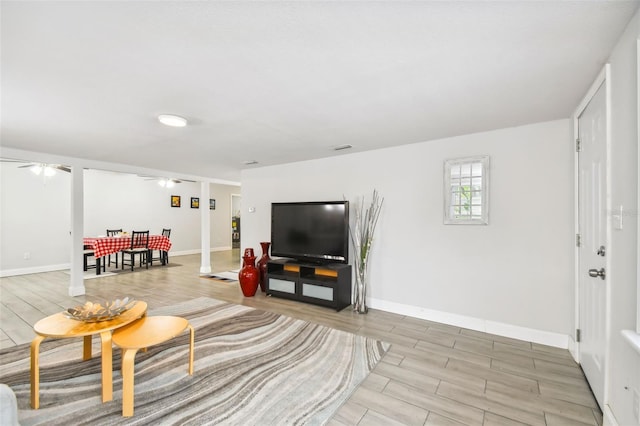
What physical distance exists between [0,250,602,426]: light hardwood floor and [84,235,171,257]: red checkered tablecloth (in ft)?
5.34

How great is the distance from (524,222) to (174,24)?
3.35m

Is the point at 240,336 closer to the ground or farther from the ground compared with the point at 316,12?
closer to the ground

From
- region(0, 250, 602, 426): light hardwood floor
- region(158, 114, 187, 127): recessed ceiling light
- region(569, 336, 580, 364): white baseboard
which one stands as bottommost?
region(0, 250, 602, 426): light hardwood floor

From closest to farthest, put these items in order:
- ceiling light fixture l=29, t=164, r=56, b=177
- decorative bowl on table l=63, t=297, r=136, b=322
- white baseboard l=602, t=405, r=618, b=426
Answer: white baseboard l=602, t=405, r=618, b=426 < decorative bowl on table l=63, t=297, r=136, b=322 < ceiling light fixture l=29, t=164, r=56, b=177

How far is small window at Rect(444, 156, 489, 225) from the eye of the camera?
9.87 ft

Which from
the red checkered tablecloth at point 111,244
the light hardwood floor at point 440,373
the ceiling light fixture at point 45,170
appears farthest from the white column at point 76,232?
the ceiling light fixture at point 45,170

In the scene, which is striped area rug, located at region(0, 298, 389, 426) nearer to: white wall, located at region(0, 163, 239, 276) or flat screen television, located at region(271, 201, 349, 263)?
flat screen television, located at region(271, 201, 349, 263)

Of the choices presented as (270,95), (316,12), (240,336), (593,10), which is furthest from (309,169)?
(593,10)

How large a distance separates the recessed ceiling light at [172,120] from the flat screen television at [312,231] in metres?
1.99

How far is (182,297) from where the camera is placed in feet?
14.0

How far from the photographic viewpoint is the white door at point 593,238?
1787 millimetres

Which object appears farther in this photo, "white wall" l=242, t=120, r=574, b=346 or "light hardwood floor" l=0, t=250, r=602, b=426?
"white wall" l=242, t=120, r=574, b=346

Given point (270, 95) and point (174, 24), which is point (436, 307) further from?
point (174, 24)

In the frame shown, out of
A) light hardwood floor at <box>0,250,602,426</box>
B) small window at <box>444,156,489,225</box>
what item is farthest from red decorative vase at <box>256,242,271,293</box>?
small window at <box>444,156,489,225</box>
